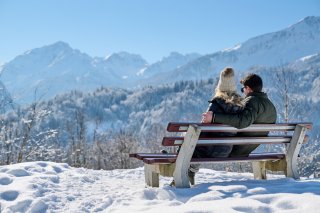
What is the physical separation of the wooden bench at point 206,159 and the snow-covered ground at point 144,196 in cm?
32

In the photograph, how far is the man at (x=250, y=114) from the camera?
6.10 m

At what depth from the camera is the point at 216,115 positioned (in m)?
6.07

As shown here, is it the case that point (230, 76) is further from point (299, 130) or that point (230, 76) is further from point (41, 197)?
point (41, 197)

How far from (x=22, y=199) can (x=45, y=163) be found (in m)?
2.81

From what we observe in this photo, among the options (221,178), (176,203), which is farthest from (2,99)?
(176,203)

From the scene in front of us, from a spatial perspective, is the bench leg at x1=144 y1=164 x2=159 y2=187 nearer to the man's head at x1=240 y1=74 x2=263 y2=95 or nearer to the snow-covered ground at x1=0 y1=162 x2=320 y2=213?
the snow-covered ground at x1=0 y1=162 x2=320 y2=213

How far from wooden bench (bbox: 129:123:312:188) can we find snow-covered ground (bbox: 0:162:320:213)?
320 mm

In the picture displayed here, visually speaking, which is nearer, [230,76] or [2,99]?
[230,76]

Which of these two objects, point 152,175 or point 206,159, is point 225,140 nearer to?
point 206,159

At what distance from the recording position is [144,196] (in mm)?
5891

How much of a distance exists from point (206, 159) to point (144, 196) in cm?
98

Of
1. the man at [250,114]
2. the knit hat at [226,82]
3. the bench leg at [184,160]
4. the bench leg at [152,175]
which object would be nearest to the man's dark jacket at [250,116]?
the man at [250,114]

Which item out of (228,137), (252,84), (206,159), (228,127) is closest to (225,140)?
(228,137)

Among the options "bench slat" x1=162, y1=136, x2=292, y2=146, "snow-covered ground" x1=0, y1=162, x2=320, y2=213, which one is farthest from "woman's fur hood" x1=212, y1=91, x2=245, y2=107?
"snow-covered ground" x1=0, y1=162, x2=320, y2=213
